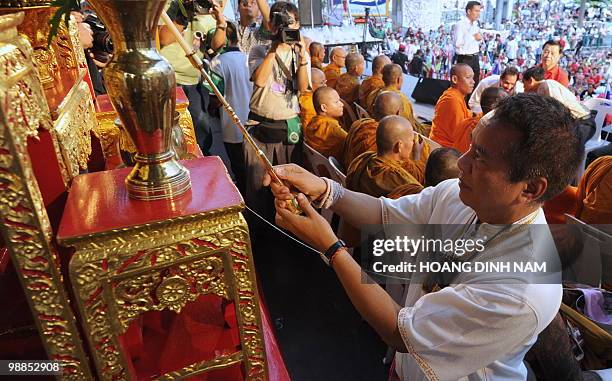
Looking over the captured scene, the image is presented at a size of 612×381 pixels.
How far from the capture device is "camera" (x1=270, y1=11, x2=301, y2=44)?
8.08 feet

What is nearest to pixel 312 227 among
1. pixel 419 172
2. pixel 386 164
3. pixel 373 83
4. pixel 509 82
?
pixel 386 164

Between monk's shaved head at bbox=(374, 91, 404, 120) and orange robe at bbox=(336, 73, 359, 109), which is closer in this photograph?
monk's shaved head at bbox=(374, 91, 404, 120)

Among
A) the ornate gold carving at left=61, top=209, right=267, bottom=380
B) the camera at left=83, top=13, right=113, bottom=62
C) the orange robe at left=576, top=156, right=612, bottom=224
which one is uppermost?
the camera at left=83, top=13, right=113, bottom=62

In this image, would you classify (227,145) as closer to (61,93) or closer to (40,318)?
(61,93)

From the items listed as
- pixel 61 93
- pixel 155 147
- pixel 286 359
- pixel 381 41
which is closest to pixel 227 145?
pixel 286 359

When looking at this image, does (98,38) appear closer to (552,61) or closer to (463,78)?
(463,78)

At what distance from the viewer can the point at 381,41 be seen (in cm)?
772

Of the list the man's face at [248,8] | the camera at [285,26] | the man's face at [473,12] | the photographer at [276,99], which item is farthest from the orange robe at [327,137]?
the man's face at [473,12]

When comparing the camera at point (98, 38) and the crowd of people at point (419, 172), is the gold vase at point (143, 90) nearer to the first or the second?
the crowd of people at point (419, 172)

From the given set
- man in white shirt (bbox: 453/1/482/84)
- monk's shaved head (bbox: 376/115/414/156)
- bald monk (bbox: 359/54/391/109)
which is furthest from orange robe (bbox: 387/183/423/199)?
man in white shirt (bbox: 453/1/482/84)

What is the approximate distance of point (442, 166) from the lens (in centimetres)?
180

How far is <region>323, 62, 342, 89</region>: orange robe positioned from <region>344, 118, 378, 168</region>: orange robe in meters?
2.05

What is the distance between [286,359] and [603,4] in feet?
22.3

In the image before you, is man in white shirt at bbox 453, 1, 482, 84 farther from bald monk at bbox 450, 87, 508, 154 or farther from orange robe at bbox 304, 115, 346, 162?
orange robe at bbox 304, 115, 346, 162
